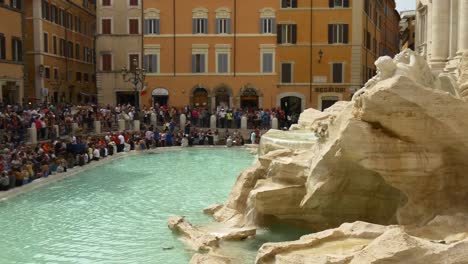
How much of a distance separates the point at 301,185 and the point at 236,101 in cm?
2709

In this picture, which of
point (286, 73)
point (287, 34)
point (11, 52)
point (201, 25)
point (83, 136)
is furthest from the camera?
point (286, 73)

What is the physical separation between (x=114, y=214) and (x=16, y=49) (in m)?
20.5

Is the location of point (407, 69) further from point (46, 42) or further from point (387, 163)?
point (46, 42)

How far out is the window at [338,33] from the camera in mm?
38844

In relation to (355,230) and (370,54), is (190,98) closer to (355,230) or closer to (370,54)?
(370,54)

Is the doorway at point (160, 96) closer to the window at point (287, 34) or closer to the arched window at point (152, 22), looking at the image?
the arched window at point (152, 22)

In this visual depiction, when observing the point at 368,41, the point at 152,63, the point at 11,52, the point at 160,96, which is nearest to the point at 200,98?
the point at 160,96

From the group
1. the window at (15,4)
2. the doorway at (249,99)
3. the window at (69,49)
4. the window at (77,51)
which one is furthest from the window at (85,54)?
the doorway at (249,99)

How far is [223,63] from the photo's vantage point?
37.7 metres

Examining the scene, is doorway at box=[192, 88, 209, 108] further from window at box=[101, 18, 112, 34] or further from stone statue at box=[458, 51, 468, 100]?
stone statue at box=[458, 51, 468, 100]

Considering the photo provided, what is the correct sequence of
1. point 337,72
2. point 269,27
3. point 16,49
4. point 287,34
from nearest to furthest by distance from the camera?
point 16,49
point 269,27
point 337,72
point 287,34

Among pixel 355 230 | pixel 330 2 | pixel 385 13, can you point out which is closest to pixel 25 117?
pixel 355 230

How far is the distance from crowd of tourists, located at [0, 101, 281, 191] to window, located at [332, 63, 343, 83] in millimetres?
7277

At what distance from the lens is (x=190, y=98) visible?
125 feet
